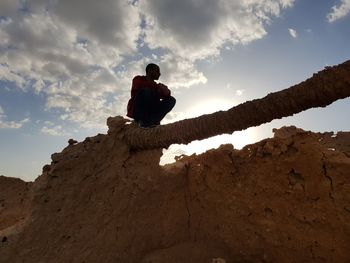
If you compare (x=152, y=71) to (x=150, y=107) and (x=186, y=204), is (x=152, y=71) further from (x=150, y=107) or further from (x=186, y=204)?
(x=186, y=204)

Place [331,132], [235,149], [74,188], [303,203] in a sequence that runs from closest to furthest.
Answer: [303,203]
[74,188]
[235,149]
[331,132]

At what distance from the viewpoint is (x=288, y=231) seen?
3971 millimetres

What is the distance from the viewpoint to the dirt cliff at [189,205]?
383 centimetres

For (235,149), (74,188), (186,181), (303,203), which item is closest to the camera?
(303,203)

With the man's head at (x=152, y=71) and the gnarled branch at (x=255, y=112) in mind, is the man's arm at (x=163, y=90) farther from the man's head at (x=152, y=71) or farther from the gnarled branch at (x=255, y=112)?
the gnarled branch at (x=255, y=112)

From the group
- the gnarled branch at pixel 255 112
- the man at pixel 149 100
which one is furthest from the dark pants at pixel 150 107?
the gnarled branch at pixel 255 112

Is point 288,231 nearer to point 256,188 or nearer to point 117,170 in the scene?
point 256,188

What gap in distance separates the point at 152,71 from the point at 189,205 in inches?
76.7

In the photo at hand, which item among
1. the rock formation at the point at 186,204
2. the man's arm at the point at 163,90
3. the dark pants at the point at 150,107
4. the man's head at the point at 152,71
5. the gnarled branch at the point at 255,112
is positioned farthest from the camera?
the man's head at the point at 152,71

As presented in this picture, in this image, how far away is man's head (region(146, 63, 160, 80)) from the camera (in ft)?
17.3

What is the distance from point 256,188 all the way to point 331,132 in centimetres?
308

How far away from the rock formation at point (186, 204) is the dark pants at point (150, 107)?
0.41 metres

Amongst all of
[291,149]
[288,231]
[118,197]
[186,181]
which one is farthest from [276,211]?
[118,197]

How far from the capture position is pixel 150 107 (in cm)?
504
